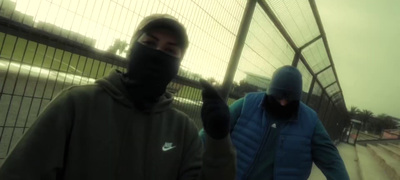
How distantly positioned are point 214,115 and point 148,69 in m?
0.38

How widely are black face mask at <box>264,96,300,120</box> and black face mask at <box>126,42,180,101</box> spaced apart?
48.5 inches

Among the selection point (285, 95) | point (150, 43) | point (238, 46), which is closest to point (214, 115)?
point (150, 43)

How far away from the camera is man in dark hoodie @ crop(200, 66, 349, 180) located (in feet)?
7.70

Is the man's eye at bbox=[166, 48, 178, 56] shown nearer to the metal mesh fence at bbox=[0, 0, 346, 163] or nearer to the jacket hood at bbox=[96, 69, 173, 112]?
the jacket hood at bbox=[96, 69, 173, 112]

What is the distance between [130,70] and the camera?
57.9 inches

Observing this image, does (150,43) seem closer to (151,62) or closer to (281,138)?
(151,62)

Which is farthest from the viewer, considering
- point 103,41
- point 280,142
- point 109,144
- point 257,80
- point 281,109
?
point 257,80

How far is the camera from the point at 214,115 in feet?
4.35

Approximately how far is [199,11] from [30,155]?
190 cm

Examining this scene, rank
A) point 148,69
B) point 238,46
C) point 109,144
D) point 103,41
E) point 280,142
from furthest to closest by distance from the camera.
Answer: point 238,46
point 280,142
point 103,41
point 148,69
point 109,144

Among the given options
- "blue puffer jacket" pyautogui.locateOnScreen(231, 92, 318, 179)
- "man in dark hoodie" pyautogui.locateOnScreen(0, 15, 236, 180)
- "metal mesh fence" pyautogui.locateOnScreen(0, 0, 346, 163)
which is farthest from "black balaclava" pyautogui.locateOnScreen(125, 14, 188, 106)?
"blue puffer jacket" pyautogui.locateOnScreen(231, 92, 318, 179)

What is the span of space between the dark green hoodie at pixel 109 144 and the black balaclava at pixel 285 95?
112 cm

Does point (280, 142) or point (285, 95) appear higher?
point (285, 95)

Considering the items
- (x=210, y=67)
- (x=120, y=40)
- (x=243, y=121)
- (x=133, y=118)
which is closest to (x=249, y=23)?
(x=210, y=67)
